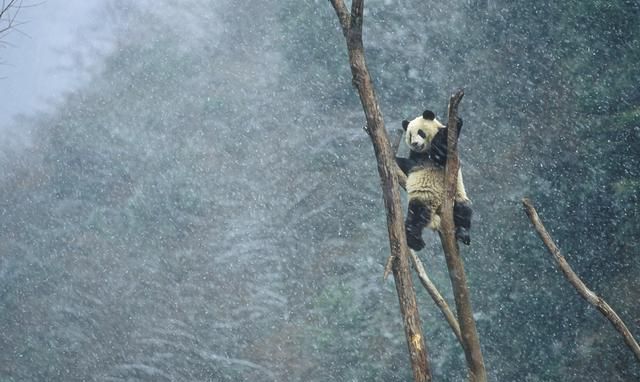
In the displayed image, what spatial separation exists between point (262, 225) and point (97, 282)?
3.60m

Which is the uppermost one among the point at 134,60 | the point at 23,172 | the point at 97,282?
the point at 134,60

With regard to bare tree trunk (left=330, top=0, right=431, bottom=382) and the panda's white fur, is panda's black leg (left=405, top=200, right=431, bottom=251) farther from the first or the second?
bare tree trunk (left=330, top=0, right=431, bottom=382)

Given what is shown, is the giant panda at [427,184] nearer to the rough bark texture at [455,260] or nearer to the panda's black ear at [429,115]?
the panda's black ear at [429,115]

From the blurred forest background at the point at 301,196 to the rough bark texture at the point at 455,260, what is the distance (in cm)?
736

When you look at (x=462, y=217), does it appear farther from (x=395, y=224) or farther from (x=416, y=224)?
(x=395, y=224)

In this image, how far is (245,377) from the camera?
12.3 meters

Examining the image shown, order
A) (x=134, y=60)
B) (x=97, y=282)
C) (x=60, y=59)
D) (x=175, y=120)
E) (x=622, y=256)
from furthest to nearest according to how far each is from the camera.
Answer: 1. (x=60, y=59)
2. (x=134, y=60)
3. (x=175, y=120)
4. (x=97, y=282)
5. (x=622, y=256)

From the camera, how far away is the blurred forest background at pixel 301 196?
10508mm

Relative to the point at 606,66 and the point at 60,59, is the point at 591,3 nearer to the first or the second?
the point at 606,66

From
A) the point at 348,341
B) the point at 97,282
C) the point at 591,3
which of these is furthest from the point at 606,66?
the point at 97,282

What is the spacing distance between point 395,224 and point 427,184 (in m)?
1.02

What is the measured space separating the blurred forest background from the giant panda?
689 cm

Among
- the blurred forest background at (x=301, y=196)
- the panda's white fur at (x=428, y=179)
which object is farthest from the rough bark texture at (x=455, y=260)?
the blurred forest background at (x=301, y=196)

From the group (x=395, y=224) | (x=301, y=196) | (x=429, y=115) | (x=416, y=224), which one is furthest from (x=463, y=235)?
(x=301, y=196)
